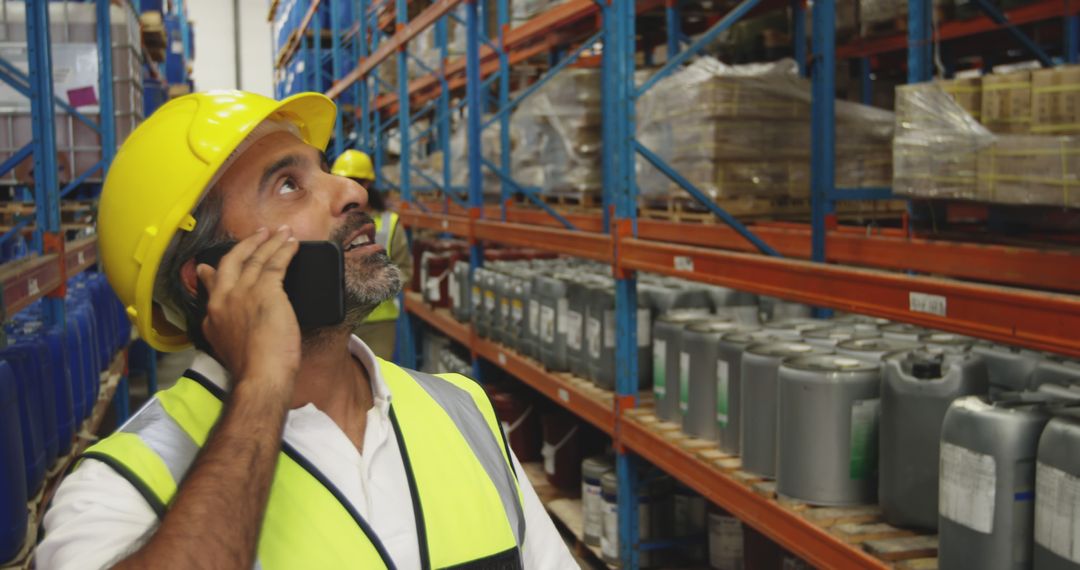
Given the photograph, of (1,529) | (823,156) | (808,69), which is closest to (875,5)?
(808,69)

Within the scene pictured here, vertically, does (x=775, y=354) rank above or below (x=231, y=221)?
below

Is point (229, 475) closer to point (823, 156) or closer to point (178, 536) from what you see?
point (178, 536)

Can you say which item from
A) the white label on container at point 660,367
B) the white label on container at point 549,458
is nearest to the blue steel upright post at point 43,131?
the white label on container at point 549,458

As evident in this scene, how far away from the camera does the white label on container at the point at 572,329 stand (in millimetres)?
5227

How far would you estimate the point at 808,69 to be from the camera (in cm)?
653

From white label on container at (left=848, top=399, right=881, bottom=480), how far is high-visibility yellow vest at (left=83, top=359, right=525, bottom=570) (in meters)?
1.51

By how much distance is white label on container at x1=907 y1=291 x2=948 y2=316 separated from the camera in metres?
2.35

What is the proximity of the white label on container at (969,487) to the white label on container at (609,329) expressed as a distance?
2514 mm

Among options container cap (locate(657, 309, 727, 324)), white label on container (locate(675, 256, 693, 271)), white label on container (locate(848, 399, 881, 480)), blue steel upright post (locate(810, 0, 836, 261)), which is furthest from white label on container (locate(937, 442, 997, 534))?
blue steel upright post (locate(810, 0, 836, 261))

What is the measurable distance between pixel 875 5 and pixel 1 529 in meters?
5.23

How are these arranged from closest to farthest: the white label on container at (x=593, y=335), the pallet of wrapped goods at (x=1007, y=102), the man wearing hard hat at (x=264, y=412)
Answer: the man wearing hard hat at (x=264, y=412)
the pallet of wrapped goods at (x=1007, y=102)
the white label on container at (x=593, y=335)

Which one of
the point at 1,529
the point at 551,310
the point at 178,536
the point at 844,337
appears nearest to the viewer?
the point at 178,536

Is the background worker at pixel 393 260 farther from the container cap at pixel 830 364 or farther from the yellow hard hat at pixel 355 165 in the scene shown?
the container cap at pixel 830 364

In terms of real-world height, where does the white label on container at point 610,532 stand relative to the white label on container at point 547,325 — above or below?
below
